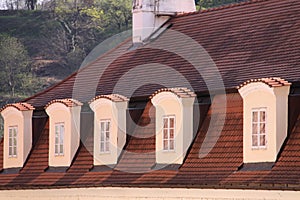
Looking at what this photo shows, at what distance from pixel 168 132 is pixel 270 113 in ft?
15.7

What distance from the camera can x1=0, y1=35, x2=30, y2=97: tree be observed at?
120 meters

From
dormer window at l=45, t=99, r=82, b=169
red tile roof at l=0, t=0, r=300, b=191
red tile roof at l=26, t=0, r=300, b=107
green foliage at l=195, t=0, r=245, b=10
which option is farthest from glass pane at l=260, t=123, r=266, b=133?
green foliage at l=195, t=0, r=245, b=10

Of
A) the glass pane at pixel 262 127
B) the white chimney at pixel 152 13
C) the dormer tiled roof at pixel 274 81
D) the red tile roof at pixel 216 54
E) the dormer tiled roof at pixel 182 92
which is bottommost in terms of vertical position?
the glass pane at pixel 262 127

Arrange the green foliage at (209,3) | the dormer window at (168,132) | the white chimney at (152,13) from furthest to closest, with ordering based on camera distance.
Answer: the green foliage at (209,3)
the white chimney at (152,13)
the dormer window at (168,132)

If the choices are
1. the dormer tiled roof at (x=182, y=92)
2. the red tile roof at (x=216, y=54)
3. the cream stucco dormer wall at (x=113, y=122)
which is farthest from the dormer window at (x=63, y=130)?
the dormer tiled roof at (x=182, y=92)

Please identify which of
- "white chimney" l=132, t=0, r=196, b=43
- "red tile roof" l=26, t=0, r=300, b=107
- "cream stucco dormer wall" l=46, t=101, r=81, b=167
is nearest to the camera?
"red tile roof" l=26, t=0, r=300, b=107

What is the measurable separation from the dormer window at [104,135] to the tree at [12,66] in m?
73.8

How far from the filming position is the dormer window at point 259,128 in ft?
122

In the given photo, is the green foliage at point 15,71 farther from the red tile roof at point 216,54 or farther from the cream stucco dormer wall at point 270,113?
the cream stucco dormer wall at point 270,113

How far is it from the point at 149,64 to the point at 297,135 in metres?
9.82

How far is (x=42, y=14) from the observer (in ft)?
499

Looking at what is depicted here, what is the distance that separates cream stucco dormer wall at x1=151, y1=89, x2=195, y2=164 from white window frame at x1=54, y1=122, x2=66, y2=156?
5.65 m

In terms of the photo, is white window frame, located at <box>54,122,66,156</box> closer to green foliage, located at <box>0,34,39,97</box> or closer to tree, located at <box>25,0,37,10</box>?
green foliage, located at <box>0,34,39,97</box>

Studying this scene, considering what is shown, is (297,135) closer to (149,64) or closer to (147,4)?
(149,64)
